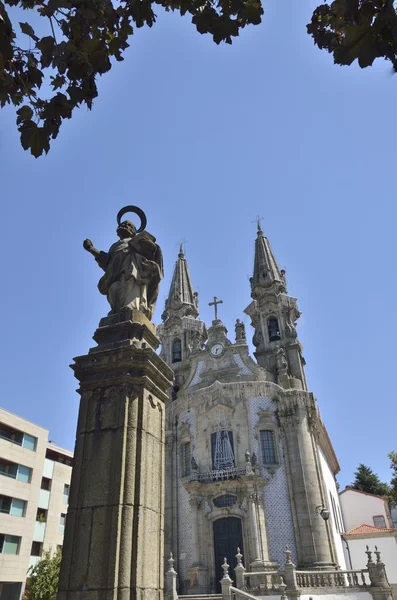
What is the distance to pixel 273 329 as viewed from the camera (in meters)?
33.4

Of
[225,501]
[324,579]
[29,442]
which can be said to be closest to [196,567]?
[225,501]

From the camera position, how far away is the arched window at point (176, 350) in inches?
1431

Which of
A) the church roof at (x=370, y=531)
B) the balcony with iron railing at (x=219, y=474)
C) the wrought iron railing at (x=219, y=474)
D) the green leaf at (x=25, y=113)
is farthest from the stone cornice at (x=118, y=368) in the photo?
the church roof at (x=370, y=531)

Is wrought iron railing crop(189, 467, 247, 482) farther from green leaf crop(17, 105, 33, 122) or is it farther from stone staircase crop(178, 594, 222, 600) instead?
green leaf crop(17, 105, 33, 122)

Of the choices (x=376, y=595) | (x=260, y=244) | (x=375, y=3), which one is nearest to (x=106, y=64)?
(x=375, y=3)

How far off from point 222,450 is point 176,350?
11.8 m

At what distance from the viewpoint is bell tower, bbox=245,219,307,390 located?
30.1 m

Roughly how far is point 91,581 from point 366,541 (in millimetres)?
34533

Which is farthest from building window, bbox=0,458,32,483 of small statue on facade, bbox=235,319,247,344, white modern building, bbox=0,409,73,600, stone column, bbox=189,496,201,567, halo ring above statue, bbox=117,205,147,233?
halo ring above statue, bbox=117,205,147,233

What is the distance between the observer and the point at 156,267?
616 cm

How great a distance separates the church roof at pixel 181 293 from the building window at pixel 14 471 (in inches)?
626

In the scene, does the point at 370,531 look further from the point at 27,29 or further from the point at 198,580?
the point at 27,29

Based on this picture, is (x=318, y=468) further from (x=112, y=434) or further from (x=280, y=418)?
(x=112, y=434)

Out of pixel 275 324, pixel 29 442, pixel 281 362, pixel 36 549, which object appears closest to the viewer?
pixel 281 362
